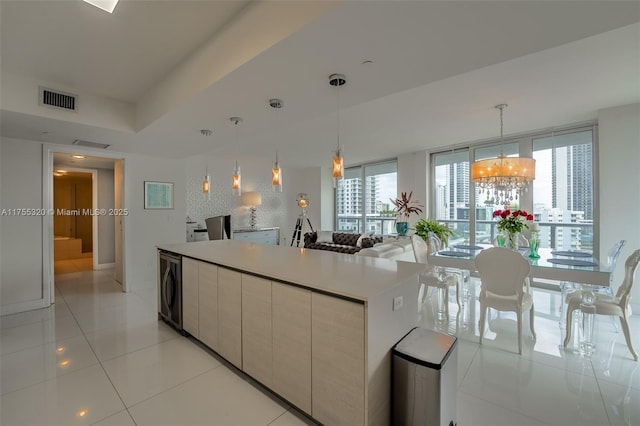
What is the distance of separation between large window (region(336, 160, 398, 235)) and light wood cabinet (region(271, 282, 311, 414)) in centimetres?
563

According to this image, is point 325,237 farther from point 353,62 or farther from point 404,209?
point 353,62

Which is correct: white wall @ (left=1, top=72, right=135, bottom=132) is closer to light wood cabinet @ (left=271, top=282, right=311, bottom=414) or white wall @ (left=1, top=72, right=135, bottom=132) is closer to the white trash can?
light wood cabinet @ (left=271, top=282, right=311, bottom=414)

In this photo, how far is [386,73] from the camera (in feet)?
6.43

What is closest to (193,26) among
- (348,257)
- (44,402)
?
(348,257)

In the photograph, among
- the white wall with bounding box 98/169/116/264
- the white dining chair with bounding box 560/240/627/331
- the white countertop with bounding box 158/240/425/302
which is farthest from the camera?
the white wall with bounding box 98/169/116/264

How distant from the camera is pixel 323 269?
6.39ft

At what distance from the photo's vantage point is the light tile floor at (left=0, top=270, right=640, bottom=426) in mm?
1749

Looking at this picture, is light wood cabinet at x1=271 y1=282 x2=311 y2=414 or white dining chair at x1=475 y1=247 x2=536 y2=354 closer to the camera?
light wood cabinet at x1=271 y1=282 x2=311 y2=414

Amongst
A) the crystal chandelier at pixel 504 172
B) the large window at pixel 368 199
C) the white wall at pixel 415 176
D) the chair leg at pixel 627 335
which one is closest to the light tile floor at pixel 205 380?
the chair leg at pixel 627 335

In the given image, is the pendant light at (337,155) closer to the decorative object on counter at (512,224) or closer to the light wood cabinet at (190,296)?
the light wood cabinet at (190,296)

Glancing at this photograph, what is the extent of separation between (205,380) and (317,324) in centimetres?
124

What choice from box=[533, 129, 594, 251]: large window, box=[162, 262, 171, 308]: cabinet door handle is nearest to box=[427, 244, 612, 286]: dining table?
box=[533, 129, 594, 251]: large window

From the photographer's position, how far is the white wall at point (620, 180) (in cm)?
345

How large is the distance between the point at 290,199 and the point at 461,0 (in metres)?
7.81
